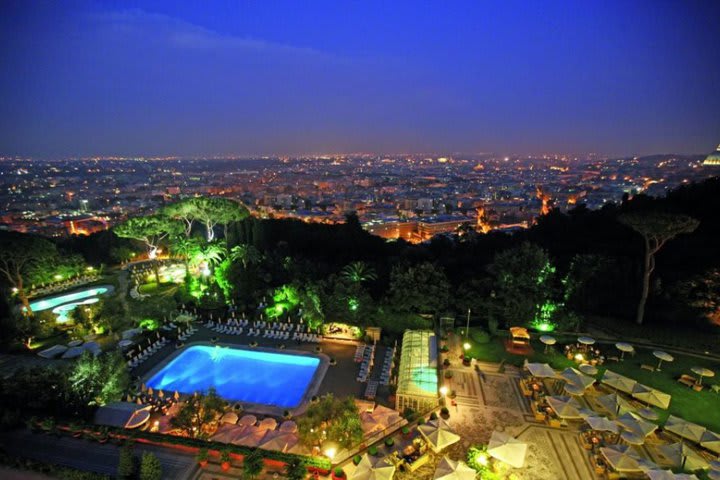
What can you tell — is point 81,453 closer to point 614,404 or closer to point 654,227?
point 614,404

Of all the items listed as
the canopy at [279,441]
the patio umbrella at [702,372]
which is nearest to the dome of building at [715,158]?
the patio umbrella at [702,372]

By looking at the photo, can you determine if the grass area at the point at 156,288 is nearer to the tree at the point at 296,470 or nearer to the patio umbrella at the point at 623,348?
the tree at the point at 296,470

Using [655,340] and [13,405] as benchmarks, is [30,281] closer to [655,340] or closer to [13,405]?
[13,405]

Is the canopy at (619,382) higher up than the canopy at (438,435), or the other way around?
the canopy at (619,382)

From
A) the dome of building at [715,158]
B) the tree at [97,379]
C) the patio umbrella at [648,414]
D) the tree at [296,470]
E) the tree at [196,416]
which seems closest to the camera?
the tree at [296,470]

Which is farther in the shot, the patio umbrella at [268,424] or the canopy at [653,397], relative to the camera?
the canopy at [653,397]

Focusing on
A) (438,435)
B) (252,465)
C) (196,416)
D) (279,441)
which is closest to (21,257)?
(196,416)
